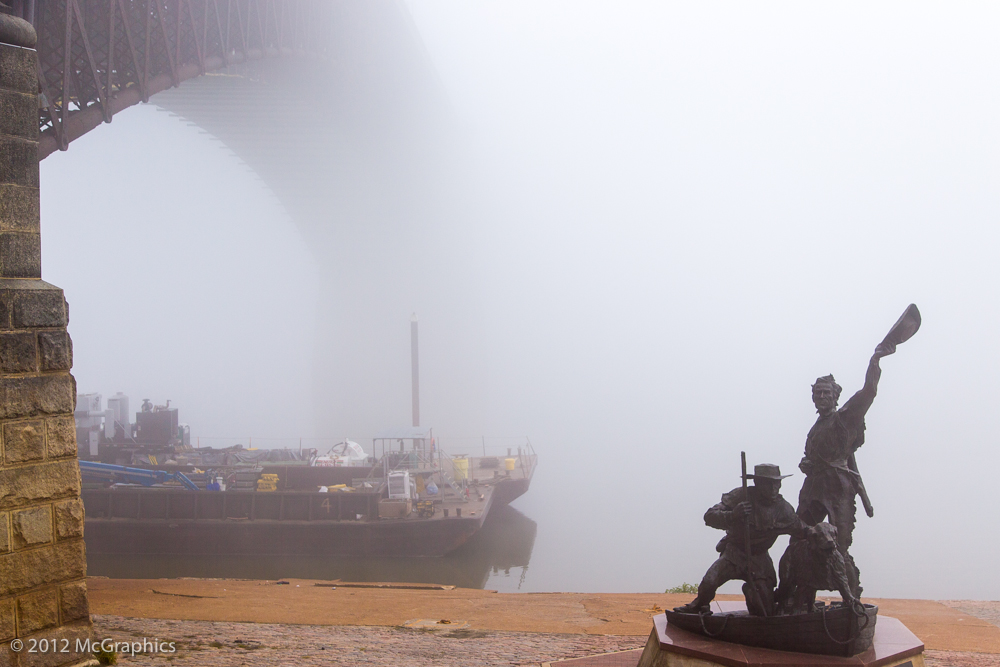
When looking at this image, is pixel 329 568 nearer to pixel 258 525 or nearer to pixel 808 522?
pixel 258 525

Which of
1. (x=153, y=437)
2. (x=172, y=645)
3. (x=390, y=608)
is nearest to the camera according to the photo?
(x=172, y=645)

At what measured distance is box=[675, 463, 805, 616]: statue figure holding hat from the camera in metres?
6.80

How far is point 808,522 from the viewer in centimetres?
762

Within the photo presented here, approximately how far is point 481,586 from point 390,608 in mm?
13396

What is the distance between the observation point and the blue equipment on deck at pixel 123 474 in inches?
1122

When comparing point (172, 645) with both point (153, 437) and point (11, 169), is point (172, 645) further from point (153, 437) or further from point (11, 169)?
point (153, 437)

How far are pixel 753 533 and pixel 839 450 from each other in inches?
49.4

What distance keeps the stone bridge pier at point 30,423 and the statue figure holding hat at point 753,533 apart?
535 cm

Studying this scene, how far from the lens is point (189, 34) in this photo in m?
24.5

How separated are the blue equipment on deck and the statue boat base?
81.7ft

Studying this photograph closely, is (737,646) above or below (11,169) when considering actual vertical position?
below

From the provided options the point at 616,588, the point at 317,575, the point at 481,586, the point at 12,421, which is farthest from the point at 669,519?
the point at 12,421
